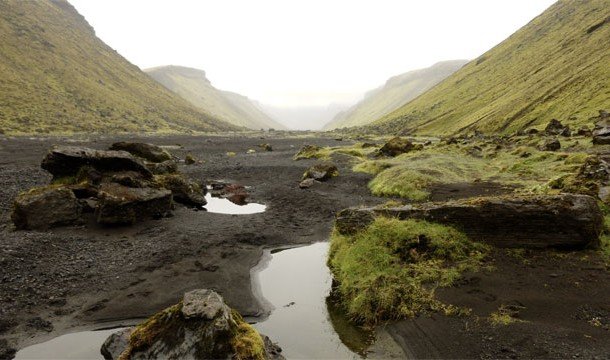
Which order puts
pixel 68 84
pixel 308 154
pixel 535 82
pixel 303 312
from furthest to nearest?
1. pixel 68 84
2. pixel 535 82
3. pixel 308 154
4. pixel 303 312

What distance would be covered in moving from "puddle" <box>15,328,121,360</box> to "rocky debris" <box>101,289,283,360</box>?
1.95 m

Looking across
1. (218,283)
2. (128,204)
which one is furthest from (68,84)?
(218,283)

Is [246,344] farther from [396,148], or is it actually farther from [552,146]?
[396,148]

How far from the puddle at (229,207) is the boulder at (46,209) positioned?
7908mm

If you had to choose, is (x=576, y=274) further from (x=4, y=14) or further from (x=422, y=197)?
(x=4, y=14)

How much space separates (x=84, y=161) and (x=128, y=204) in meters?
5.33

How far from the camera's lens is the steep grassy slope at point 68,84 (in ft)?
313

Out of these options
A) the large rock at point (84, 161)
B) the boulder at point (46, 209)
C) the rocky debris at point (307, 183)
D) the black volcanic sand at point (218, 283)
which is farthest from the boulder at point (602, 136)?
the boulder at point (46, 209)

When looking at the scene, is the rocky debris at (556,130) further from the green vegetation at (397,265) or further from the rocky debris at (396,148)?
Answer: the green vegetation at (397,265)

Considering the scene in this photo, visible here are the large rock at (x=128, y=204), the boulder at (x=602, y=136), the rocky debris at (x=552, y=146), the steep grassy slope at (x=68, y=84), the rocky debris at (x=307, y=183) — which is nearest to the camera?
the large rock at (x=128, y=204)

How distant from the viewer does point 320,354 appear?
994 cm

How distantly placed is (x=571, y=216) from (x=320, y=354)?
30.5 ft

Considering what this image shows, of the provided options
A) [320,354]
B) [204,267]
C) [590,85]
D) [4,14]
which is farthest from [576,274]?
[4,14]

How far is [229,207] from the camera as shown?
2620 cm
